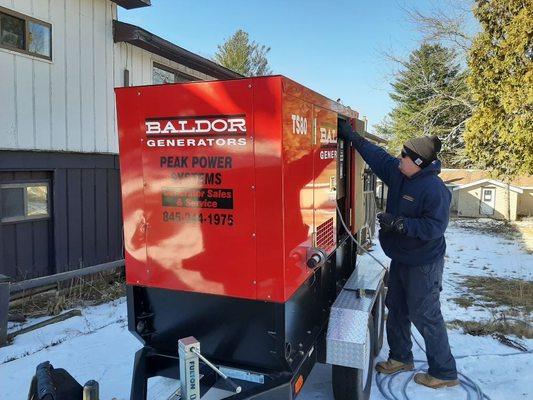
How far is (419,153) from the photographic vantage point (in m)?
3.43

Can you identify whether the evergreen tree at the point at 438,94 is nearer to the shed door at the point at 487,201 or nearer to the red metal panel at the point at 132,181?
the shed door at the point at 487,201

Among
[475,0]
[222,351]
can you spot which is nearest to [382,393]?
[222,351]

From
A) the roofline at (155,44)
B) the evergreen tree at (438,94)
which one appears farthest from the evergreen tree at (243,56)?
the roofline at (155,44)

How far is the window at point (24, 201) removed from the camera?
5836mm

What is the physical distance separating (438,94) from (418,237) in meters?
18.1

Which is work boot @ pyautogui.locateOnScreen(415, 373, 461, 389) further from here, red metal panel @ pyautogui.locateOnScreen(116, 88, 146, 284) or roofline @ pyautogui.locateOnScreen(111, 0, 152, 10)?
roofline @ pyautogui.locateOnScreen(111, 0, 152, 10)

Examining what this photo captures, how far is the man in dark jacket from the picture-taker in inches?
133

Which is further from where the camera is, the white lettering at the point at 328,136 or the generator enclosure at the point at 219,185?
the white lettering at the point at 328,136

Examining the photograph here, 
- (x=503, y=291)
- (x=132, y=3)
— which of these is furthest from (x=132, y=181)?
(x=503, y=291)

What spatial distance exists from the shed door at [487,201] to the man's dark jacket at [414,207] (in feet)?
74.8

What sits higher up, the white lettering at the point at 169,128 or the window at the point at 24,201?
the white lettering at the point at 169,128

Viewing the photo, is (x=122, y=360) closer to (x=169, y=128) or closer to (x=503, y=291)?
(x=169, y=128)

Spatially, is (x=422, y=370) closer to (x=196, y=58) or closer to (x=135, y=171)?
(x=135, y=171)

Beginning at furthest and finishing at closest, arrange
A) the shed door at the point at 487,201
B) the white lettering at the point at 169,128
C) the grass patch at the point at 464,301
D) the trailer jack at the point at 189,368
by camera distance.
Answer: the shed door at the point at 487,201, the grass patch at the point at 464,301, the white lettering at the point at 169,128, the trailer jack at the point at 189,368
